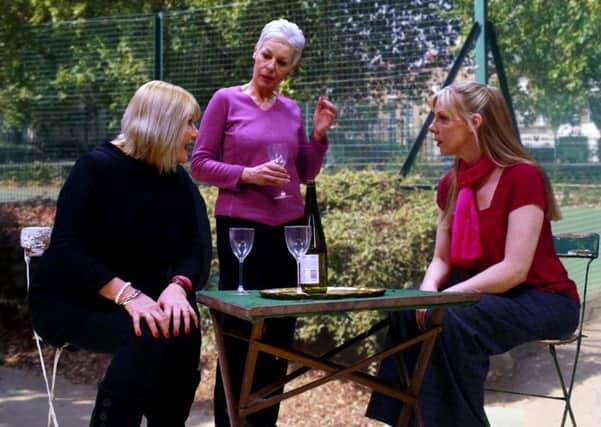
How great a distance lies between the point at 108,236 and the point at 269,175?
24.8 inches

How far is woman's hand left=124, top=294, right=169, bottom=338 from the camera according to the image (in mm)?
2826

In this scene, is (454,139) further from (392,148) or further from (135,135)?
(392,148)

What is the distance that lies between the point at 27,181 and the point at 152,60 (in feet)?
4.69

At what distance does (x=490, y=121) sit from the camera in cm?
→ 324

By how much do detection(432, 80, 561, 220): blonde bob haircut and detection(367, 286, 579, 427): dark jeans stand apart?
1.15ft

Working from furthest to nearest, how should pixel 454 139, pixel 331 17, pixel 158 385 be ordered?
1. pixel 331 17
2. pixel 454 139
3. pixel 158 385

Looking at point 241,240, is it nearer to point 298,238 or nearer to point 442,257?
point 298,238

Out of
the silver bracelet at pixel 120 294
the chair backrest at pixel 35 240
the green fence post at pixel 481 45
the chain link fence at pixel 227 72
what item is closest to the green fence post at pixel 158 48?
the chain link fence at pixel 227 72

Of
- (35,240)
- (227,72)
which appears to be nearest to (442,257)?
(35,240)

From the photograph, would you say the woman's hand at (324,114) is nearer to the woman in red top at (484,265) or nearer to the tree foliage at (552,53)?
the woman in red top at (484,265)

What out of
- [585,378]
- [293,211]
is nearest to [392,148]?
[585,378]

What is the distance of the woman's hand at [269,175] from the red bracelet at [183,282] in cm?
47

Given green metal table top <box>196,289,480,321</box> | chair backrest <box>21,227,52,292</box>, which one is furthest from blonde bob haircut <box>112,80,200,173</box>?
chair backrest <box>21,227,52,292</box>

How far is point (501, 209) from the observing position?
316 centimetres
